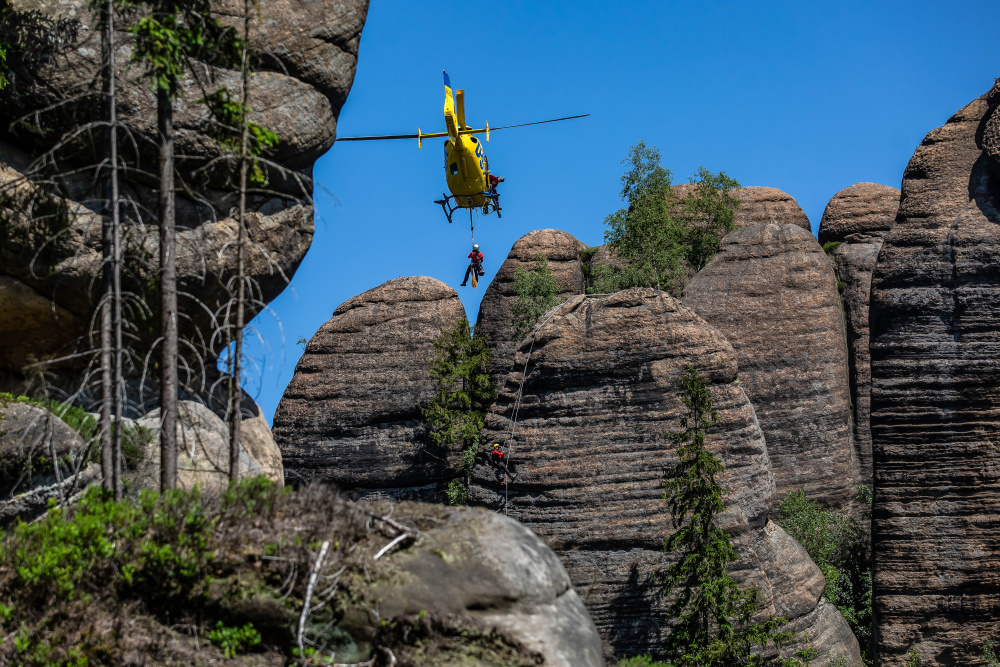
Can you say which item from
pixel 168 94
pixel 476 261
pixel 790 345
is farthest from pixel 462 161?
pixel 168 94

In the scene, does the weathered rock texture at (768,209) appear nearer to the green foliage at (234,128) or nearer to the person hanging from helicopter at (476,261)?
the person hanging from helicopter at (476,261)

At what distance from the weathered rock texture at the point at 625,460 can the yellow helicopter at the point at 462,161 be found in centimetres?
1082

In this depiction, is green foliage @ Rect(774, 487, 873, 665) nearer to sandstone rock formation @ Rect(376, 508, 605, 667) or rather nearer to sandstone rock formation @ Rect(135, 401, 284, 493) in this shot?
sandstone rock formation @ Rect(135, 401, 284, 493)

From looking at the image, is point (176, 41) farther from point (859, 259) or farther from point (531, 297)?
point (859, 259)

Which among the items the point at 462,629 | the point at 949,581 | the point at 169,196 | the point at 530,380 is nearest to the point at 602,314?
the point at 530,380

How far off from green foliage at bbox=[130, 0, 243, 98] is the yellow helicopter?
19.0m

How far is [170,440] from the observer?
1299 cm

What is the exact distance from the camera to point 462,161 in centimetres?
3575

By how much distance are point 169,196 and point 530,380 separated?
13.9 m

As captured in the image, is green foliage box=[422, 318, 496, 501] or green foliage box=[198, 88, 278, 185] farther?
green foliage box=[422, 318, 496, 501]

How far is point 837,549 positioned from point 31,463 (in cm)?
2771

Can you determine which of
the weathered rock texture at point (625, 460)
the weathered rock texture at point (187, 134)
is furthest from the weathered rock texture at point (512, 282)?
the weathered rock texture at point (187, 134)

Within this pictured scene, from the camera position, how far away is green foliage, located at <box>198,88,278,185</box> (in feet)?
44.6

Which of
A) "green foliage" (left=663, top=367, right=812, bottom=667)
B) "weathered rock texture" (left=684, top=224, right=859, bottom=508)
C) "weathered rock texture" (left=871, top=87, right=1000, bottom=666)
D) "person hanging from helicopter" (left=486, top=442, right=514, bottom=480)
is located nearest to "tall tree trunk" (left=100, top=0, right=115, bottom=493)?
"person hanging from helicopter" (left=486, top=442, right=514, bottom=480)
